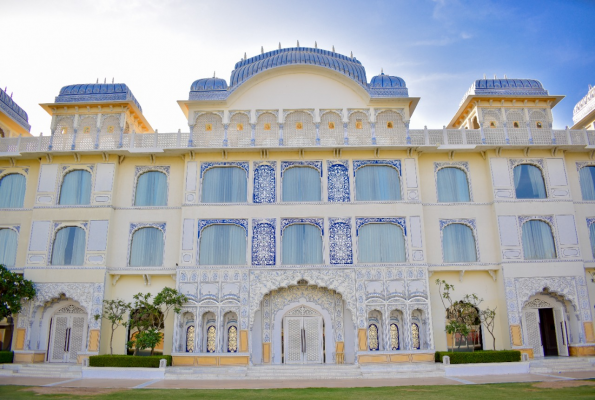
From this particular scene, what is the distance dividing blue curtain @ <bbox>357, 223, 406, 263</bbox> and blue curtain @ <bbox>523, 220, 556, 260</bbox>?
16.3 feet

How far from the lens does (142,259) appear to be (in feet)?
62.6

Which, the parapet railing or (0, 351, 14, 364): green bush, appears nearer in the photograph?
(0, 351, 14, 364): green bush

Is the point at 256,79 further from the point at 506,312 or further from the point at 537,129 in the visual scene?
the point at 506,312

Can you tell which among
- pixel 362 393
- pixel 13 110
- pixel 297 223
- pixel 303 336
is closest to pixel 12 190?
pixel 13 110

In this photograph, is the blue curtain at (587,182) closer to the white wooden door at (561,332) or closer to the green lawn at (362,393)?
the white wooden door at (561,332)

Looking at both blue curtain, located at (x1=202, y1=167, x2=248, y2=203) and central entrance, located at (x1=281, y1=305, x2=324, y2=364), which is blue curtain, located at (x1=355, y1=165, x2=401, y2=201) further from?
central entrance, located at (x1=281, y1=305, x2=324, y2=364)

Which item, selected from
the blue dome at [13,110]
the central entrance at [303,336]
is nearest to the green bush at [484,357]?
the central entrance at [303,336]

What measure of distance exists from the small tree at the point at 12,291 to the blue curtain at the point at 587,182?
2223 centimetres

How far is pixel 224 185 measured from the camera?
63.9ft

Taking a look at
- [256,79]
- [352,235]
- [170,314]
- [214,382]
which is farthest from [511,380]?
[256,79]

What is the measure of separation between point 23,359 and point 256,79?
1415 centimetres

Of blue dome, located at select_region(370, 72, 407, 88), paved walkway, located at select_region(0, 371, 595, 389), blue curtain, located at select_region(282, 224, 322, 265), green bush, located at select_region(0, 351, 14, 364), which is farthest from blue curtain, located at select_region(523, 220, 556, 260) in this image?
green bush, located at select_region(0, 351, 14, 364)

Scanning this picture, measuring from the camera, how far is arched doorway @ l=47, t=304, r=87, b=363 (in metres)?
18.5

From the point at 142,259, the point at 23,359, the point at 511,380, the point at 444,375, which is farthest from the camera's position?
the point at 142,259
